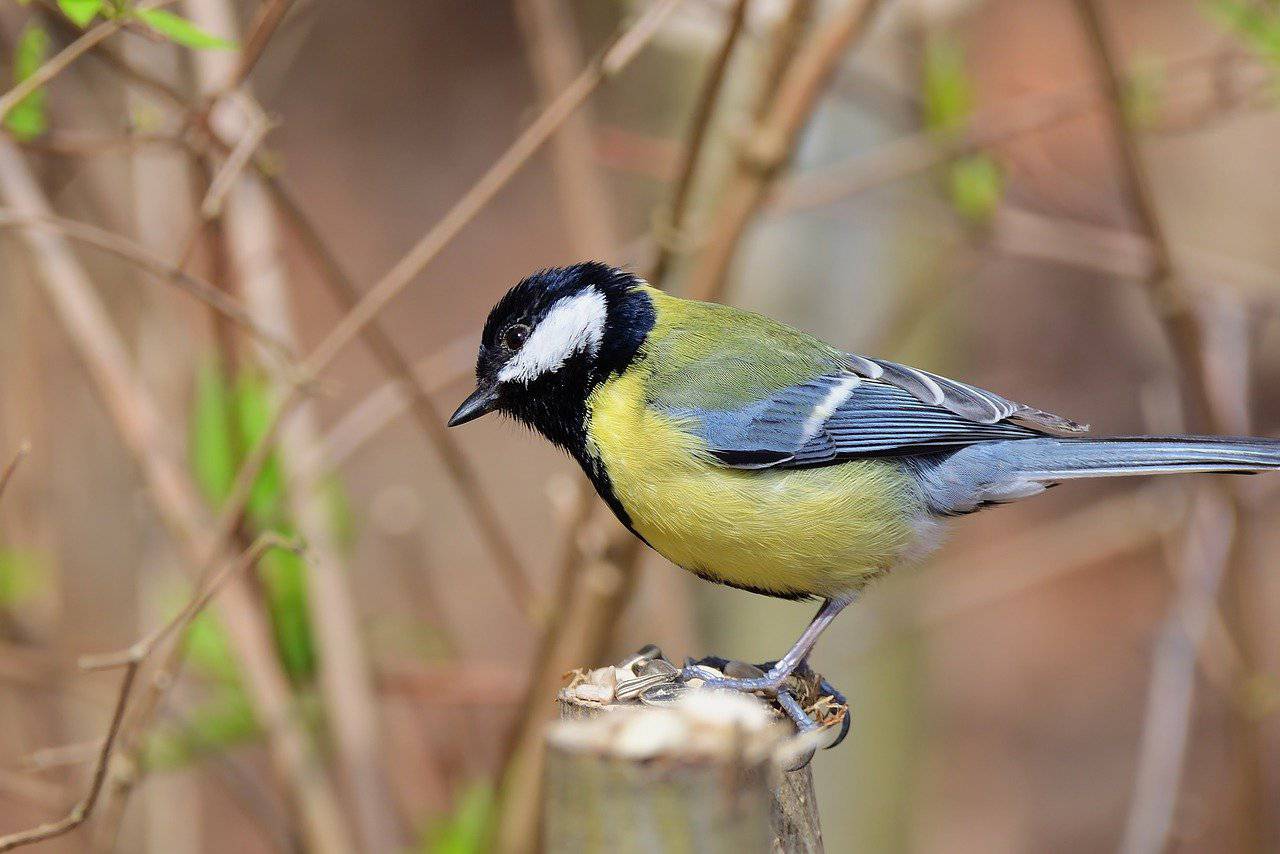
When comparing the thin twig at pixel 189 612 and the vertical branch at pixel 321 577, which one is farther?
the vertical branch at pixel 321 577

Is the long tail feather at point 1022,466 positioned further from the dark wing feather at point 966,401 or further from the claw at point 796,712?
the claw at point 796,712

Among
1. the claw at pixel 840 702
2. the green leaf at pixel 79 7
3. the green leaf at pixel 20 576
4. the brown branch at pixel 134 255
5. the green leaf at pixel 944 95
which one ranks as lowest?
the claw at pixel 840 702

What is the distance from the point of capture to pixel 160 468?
2721mm

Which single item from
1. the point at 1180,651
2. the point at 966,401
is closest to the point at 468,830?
A: the point at 966,401

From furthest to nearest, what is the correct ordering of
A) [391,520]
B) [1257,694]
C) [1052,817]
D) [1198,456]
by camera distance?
[1052,817]
[391,520]
[1257,694]
[1198,456]

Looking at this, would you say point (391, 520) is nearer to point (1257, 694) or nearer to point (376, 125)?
point (1257, 694)

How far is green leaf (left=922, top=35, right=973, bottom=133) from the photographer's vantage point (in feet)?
9.98

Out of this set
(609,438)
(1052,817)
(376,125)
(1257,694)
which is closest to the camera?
(609,438)

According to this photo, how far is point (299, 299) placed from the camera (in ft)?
18.7

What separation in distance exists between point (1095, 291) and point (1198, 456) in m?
4.13

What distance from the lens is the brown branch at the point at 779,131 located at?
2576 millimetres

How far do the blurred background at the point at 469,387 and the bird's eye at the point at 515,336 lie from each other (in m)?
0.26

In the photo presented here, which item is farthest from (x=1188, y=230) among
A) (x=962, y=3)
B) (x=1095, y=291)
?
(x=962, y=3)

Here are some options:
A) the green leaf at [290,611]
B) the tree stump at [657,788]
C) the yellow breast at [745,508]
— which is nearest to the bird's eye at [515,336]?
the yellow breast at [745,508]
